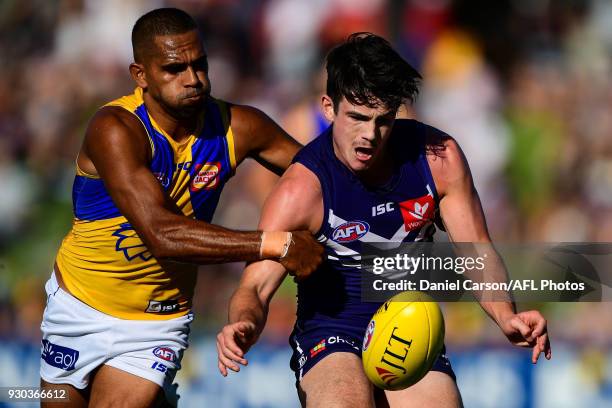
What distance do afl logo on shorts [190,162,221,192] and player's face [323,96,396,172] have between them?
2.56 feet

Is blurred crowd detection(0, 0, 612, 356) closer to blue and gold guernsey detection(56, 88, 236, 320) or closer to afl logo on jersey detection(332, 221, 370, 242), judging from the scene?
blue and gold guernsey detection(56, 88, 236, 320)

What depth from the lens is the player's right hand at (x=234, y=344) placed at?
13.8 feet

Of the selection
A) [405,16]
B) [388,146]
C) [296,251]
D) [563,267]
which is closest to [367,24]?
[405,16]

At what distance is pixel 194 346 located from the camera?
7910 mm

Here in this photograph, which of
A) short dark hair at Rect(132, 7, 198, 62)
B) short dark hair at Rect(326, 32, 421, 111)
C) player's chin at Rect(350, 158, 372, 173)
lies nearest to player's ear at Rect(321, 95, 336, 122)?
short dark hair at Rect(326, 32, 421, 111)

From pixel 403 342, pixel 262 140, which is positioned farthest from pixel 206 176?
pixel 403 342

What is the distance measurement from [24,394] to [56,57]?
3.02 meters

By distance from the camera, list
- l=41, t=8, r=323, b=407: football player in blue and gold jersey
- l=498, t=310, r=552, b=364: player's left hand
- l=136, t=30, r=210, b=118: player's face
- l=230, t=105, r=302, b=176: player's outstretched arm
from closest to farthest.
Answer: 1. l=498, t=310, r=552, b=364: player's left hand
2. l=41, t=8, r=323, b=407: football player in blue and gold jersey
3. l=136, t=30, r=210, b=118: player's face
4. l=230, t=105, r=302, b=176: player's outstretched arm

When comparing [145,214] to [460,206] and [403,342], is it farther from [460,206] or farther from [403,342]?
[460,206]

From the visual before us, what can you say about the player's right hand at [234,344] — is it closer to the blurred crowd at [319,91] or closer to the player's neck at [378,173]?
the player's neck at [378,173]

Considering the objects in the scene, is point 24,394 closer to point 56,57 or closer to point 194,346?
point 194,346

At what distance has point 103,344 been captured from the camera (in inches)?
208

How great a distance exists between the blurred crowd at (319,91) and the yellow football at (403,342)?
11.9ft

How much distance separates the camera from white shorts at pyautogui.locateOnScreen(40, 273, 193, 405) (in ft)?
17.3
